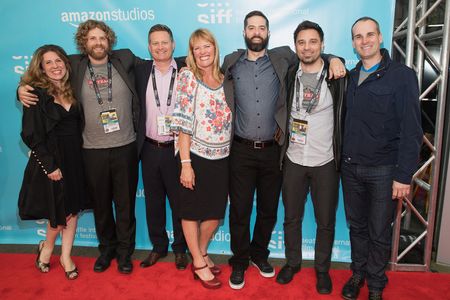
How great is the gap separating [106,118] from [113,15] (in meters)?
1.03

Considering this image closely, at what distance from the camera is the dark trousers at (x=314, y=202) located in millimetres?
2445

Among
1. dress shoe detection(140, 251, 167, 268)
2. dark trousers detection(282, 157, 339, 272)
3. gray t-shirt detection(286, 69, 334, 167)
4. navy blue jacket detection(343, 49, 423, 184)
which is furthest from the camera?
dress shoe detection(140, 251, 167, 268)

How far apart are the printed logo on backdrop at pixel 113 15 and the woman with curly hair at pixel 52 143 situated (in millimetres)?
643

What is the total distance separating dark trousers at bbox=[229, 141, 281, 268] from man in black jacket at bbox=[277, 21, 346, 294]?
94 mm

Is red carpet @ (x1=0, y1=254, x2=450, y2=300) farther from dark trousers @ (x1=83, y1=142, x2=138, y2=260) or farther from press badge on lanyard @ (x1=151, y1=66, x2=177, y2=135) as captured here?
press badge on lanyard @ (x1=151, y1=66, x2=177, y2=135)

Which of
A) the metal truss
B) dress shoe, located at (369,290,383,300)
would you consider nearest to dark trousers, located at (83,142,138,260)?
dress shoe, located at (369,290,383,300)

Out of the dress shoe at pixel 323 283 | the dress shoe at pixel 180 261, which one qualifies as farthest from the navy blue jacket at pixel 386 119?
the dress shoe at pixel 180 261

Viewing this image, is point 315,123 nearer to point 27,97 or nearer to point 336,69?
point 336,69

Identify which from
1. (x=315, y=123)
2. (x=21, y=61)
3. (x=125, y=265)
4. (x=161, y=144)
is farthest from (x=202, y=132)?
(x=21, y=61)

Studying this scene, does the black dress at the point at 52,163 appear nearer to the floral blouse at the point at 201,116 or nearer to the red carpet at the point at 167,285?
the red carpet at the point at 167,285

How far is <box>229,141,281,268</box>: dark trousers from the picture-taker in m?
2.46

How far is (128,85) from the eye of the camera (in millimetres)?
2629

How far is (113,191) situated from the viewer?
2801 mm

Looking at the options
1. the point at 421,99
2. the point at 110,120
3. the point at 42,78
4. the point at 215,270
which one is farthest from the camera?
the point at 215,270
